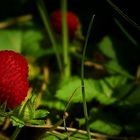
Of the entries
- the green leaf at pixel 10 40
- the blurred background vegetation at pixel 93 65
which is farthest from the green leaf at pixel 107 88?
the green leaf at pixel 10 40

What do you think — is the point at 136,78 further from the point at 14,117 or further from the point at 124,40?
the point at 14,117

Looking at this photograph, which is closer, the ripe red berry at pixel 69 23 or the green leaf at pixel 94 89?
the green leaf at pixel 94 89

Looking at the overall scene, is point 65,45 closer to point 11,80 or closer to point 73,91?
point 73,91

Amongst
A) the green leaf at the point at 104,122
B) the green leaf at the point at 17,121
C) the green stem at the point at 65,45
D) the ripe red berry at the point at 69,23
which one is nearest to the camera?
the green leaf at the point at 17,121

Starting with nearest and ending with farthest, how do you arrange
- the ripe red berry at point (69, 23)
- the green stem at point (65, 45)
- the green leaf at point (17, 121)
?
the green leaf at point (17, 121)
the green stem at point (65, 45)
the ripe red berry at point (69, 23)

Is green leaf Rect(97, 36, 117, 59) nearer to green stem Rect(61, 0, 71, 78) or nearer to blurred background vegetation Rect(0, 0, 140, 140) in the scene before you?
blurred background vegetation Rect(0, 0, 140, 140)

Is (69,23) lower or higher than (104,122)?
higher

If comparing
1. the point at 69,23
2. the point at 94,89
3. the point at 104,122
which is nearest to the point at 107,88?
the point at 94,89

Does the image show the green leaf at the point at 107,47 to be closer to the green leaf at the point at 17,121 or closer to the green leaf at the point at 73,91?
the green leaf at the point at 73,91
